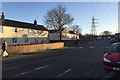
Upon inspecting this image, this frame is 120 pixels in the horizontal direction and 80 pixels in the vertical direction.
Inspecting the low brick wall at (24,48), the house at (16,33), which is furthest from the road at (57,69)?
the house at (16,33)

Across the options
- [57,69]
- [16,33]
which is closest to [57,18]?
[16,33]

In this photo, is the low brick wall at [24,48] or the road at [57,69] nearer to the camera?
the road at [57,69]

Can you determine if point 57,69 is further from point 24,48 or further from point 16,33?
point 16,33

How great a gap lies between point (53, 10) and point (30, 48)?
19.1 metres

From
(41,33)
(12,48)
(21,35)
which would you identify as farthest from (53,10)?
(12,48)

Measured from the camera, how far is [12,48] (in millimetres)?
14953

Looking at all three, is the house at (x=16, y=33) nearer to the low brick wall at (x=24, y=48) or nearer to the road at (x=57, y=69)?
the low brick wall at (x=24, y=48)

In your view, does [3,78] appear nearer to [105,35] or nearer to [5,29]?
[5,29]

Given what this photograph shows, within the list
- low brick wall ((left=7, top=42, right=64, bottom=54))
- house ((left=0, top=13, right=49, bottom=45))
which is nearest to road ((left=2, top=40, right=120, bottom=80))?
low brick wall ((left=7, top=42, right=64, bottom=54))

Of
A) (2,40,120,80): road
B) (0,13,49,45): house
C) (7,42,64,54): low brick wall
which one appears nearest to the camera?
(2,40,120,80): road

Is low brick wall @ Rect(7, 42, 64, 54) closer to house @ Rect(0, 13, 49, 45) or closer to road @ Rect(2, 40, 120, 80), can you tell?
road @ Rect(2, 40, 120, 80)

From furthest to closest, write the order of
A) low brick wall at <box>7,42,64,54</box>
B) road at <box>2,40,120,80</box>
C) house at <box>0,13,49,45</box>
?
house at <box>0,13,49,45</box>, low brick wall at <box>7,42,64,54</box>, road at <box>2,40,120,80</box>

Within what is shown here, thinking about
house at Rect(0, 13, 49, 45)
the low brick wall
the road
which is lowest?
the road

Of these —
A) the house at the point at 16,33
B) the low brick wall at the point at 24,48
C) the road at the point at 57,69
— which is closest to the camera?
the road at the point at 57,69
